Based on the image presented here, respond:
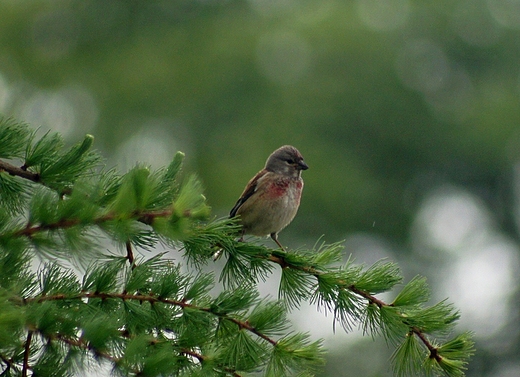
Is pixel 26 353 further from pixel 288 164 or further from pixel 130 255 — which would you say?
pixel 288 164

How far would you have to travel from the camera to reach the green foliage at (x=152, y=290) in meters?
2.93

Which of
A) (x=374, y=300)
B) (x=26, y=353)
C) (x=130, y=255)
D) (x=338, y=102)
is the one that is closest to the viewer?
(x=26, y=353)

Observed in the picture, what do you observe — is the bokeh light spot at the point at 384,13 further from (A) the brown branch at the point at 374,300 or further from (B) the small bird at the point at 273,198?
(A) the brown branch at the point at 374,300

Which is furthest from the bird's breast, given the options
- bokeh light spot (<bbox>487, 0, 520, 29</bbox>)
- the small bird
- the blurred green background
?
bokeh light spot (<bbox>487, 0, 520, 29</bbox>)

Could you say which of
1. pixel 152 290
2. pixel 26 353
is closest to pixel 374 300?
pixel 152 290

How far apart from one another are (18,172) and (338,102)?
20.8 meters

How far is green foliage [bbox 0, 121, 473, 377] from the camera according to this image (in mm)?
2932

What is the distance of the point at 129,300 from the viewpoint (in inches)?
135

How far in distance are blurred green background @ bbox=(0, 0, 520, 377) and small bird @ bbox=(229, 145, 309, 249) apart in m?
14.4

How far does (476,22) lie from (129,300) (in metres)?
23.7

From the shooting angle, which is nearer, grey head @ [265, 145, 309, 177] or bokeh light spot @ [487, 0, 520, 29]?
grey head @ [265, 145, 309, 177]

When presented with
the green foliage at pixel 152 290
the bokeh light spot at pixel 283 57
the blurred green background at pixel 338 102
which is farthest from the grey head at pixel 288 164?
the bokeh light spot at pixel 283 57

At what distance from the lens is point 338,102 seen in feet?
78.5

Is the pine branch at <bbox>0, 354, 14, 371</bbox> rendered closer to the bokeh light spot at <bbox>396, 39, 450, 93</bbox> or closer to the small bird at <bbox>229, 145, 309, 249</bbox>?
the small bird at <bbox>229, 145, 309, 249</bbox>
